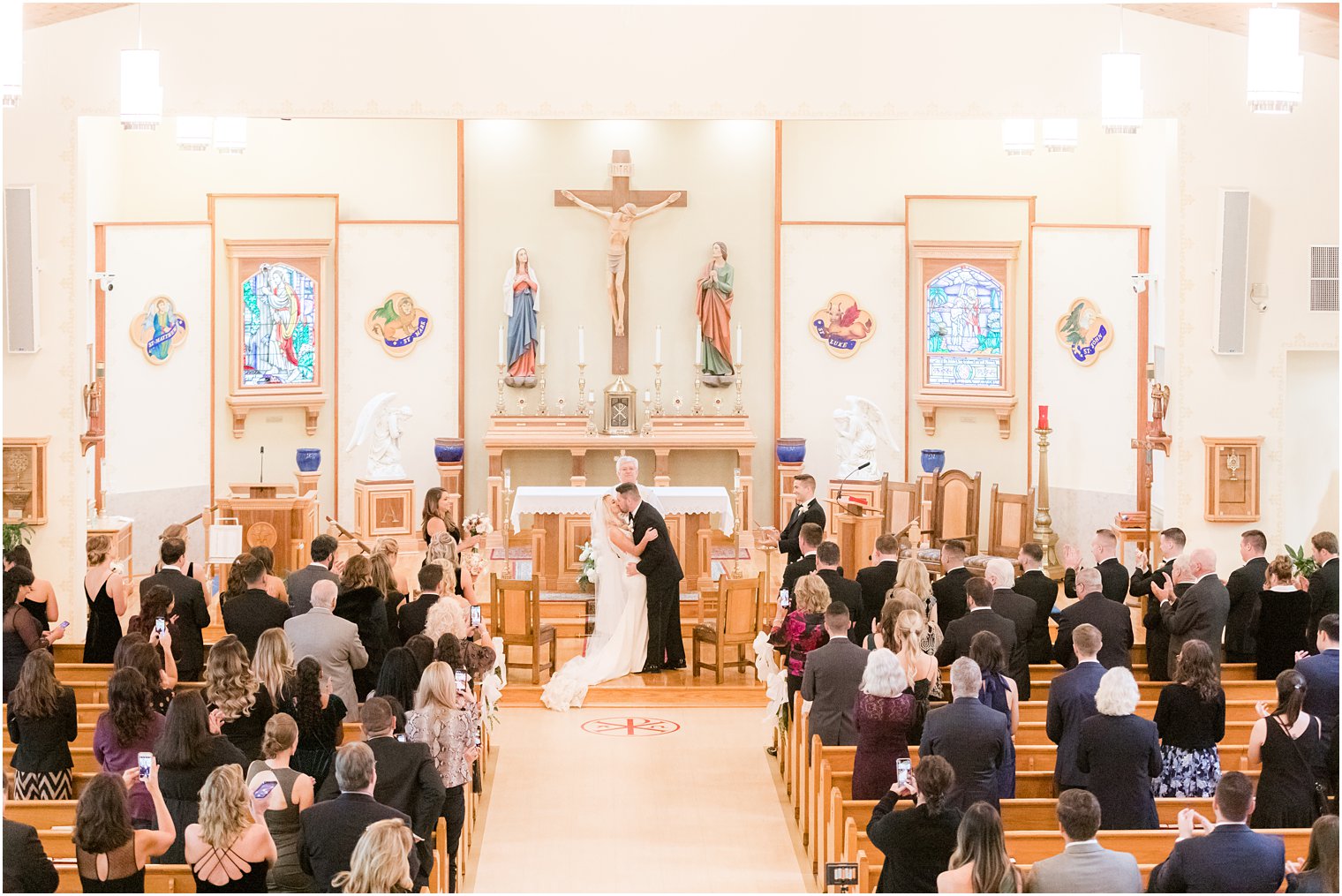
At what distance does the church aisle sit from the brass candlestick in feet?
18.9

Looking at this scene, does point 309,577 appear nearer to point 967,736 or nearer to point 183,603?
point 183,603

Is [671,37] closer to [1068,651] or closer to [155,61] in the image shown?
[155,61]

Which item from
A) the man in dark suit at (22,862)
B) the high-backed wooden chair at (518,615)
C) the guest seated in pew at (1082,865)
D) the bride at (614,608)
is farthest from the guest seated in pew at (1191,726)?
the high-backed wooden chair at (518,615)

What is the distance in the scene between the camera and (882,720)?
6832mm

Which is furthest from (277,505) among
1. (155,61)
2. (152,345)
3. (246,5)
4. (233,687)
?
(233,687)

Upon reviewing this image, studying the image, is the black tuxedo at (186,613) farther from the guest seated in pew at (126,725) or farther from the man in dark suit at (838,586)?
the man in dark suit at (838,586)

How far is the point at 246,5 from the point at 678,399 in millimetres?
6708

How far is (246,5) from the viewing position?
476 inches

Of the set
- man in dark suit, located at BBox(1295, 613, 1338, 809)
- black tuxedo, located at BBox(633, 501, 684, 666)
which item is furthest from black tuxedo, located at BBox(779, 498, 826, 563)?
man in dark suit, located at BBox(1295, 613, 1338, 809)

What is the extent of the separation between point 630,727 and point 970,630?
3235 millimetres

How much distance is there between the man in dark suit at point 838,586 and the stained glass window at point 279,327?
356 inches

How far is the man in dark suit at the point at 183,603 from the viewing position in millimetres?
8289

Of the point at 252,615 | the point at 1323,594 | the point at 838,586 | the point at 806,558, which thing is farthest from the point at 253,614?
the point at 1323,594

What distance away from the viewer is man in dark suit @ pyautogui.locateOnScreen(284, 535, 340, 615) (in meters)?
8.61
